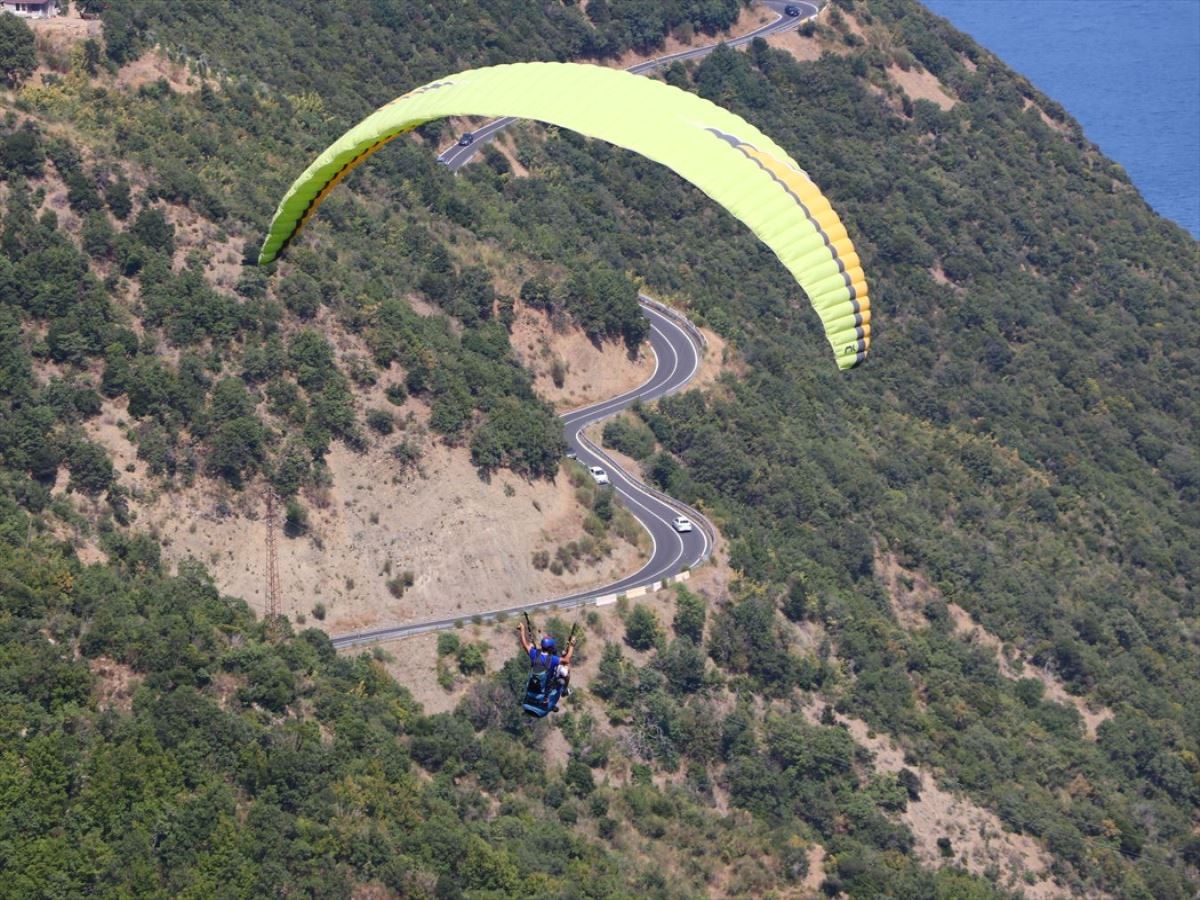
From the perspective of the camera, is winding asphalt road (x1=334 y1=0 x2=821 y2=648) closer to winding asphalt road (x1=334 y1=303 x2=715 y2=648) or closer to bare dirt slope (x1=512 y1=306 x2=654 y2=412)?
winding asphalt road (x1=334 y1=303 x2=715 y2=648)

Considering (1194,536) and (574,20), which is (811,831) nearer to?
(1194,536)

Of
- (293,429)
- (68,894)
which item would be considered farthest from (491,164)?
(68,894)

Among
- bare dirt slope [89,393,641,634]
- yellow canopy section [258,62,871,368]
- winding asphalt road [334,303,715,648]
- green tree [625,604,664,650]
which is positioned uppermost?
yellow canopy section [258,62,871,368]

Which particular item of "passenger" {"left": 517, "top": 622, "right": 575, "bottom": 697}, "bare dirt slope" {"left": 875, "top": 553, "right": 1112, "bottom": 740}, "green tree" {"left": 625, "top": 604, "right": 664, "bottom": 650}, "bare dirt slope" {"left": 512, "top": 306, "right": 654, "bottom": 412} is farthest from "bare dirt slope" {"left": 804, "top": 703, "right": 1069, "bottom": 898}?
"passenger" {"left": 517, "top": 622, "right": 575, "bottom": 697}

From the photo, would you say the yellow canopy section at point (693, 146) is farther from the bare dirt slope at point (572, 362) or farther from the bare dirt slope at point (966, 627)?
the bare dirt slope at point (966, 627)

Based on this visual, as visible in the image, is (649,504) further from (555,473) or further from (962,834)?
(962,834)

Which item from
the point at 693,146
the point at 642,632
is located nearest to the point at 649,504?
the point at 642,632
